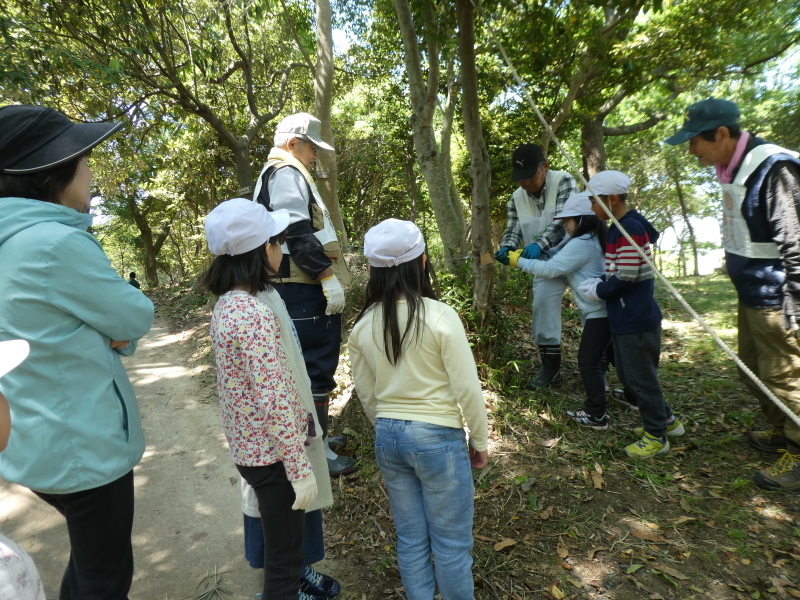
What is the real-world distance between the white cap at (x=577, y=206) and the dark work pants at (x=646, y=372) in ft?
3.26

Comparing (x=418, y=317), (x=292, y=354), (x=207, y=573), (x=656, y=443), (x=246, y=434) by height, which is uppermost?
(x=418, y=317)

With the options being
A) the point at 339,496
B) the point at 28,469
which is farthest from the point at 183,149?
the point at 28,469

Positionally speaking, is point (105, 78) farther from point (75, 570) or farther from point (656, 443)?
point (656, 443)

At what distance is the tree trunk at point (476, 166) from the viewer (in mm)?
3498

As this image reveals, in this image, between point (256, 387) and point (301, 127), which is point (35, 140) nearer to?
point (256, 387)

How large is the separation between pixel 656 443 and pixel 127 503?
10.6ft

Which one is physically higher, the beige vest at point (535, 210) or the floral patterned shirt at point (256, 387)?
the beige vest at point (535, 210)

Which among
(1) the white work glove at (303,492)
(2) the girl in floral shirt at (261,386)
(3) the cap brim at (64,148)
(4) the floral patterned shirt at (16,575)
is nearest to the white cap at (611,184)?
(2) the girl in floral shirt at (261,386)

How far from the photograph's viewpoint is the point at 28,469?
1.59m

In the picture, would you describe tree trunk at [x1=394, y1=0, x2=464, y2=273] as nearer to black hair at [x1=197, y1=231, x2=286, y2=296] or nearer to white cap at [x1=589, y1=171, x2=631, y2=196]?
white cap at [x1=589, y1=171, x2=631, y2=196]

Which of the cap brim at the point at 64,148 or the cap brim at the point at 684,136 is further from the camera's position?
the cap brim at the point at 684,136

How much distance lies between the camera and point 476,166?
377 cm

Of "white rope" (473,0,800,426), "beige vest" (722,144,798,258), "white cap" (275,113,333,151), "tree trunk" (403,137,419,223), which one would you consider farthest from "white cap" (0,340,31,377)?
"tree trunk" (403,137,419,223)

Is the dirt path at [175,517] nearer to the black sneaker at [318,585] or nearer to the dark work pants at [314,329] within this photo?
the black sneaker at [318,585]
